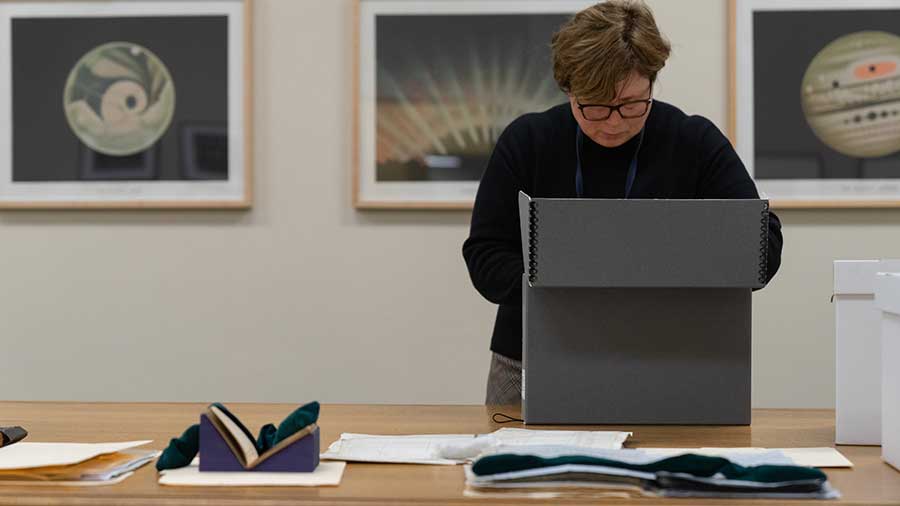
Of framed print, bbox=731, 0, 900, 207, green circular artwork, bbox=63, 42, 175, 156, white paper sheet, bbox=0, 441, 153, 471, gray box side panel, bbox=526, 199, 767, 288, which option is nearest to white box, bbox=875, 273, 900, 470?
gray box side panel, bbox=526, 199, 767, 288

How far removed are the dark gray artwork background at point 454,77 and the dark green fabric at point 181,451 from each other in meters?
1.61

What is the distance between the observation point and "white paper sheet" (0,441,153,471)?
1219 mm

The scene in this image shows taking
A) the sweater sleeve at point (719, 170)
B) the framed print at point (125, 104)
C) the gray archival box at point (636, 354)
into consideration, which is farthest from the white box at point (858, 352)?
the framed print at point (125, 104)

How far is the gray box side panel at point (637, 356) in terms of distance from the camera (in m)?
1.55

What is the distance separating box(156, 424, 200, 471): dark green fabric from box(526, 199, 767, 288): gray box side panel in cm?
54

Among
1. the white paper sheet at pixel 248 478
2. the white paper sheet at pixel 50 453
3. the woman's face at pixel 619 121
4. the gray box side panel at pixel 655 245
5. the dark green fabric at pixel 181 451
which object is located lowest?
the white paper sheet at pixel 248 478

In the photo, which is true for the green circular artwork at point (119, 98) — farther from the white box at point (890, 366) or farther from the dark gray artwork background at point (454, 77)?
the white box at point (890, 366)

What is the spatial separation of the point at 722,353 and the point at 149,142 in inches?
73.9

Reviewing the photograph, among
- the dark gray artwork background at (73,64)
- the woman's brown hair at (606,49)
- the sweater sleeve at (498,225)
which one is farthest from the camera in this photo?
the dark gray artwork background at (73,64)

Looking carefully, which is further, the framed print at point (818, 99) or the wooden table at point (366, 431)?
the framed print at point (818, 99)

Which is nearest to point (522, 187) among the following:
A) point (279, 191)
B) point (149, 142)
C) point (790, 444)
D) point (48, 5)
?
point (790, 444)

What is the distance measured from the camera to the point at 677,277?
4.82 feet

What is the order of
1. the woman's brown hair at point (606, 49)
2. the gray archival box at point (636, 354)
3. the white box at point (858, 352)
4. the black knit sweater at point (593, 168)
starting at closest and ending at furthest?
1. the white box at point (858, 352)
2. the gray archival box at point (636, 354)
3. the woman's brown hair at point (606, 49)
4. the black knit sweater at point (593, 168)

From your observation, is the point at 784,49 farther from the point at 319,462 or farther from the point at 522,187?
the point at 319,462
